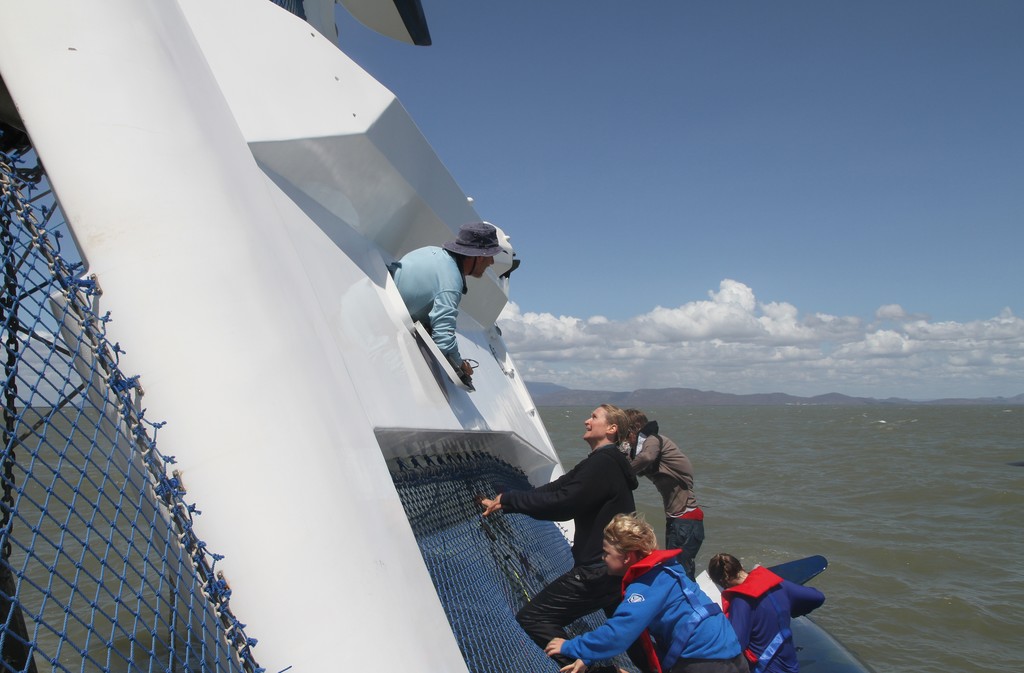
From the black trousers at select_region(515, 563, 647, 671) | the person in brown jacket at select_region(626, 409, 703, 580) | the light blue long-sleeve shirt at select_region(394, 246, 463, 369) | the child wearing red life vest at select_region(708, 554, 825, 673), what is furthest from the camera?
the person in brown jacket at select_region(626, 409, 703, 580)

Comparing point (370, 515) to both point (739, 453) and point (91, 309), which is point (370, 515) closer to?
point (91, 309)

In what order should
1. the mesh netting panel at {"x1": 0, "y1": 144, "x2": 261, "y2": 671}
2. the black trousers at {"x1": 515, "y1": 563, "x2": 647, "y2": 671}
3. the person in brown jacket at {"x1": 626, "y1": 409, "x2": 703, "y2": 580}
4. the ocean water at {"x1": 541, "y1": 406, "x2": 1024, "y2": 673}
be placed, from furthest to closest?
the ocean water at {"x1": 541, "y1": 406, "x2": 1024, "y2": 673}
the person in brown jacket at {"x1": 626, "y1": 409, "x2": 703, "y2": 580}
the black trousers at {"x1": 515, "y1": 563, "x2": 647, "y2": 671}
the mesh netting panel at {"x1": 0, "y1": 144, "x2": 261, "y2": 671}

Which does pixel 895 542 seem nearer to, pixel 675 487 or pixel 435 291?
pixel 675 487

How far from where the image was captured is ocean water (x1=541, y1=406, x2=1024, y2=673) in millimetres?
7234

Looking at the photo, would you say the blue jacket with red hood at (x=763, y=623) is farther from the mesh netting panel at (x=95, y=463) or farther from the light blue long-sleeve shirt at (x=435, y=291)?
the mesh netting panel at (x=95, y=463)

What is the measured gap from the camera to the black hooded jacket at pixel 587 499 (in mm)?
3213

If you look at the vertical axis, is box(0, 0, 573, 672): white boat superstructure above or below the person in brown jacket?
above

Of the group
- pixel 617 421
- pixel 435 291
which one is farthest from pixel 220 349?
pixel 617 421

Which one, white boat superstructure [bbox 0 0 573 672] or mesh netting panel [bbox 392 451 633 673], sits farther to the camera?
mesh netting panel [bbox 392 451 633 673]

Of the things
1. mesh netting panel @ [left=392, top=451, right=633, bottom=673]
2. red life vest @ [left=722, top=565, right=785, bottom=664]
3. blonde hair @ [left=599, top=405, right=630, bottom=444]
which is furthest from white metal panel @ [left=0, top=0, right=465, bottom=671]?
red life vest @ [left=722, top=565, right=785, bottom=664]

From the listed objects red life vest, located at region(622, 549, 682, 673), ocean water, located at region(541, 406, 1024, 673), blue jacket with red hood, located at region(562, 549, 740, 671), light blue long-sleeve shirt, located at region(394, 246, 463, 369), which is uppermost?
light blue long-sleeve shirt, located at region(394, 246, 463, 369)

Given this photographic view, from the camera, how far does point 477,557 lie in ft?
11.4

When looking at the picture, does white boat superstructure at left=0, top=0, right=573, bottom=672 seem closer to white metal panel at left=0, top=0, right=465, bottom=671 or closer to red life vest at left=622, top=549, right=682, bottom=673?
white metal panel at left=0, top=0, right=465, bottom=671

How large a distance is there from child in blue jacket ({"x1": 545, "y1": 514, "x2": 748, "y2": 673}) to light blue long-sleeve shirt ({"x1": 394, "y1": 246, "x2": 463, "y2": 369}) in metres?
1.12
